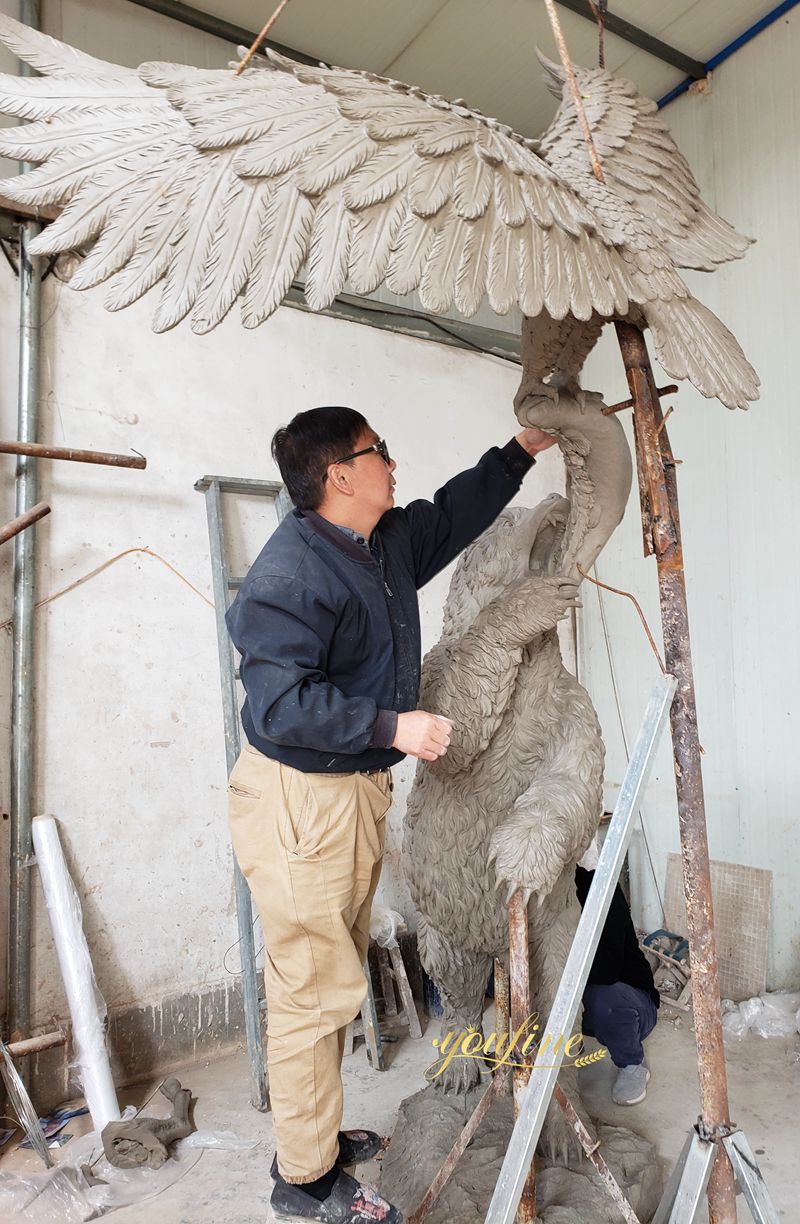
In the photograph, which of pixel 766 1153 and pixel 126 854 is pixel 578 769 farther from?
pixel 126 854

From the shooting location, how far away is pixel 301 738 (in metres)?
1.34

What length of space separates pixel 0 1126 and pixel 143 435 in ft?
7.17

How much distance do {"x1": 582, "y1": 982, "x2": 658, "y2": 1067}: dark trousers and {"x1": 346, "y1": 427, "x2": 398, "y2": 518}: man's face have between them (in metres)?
1.79

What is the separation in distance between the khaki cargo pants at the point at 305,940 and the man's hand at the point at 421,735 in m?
0.18

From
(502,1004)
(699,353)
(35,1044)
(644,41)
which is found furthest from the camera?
(644,41)

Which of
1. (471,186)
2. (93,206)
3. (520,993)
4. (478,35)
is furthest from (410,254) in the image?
(478,35)

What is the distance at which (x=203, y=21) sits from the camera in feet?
9.58

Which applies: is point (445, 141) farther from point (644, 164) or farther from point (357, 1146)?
point (357, 1146)

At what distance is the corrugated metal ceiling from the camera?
9.64 feet

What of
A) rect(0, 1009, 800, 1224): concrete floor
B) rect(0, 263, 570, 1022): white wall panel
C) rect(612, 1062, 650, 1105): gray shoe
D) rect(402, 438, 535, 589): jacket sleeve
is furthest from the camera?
rect(0, 263, 570, 1022): white wall panel

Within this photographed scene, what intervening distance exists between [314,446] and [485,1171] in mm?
1691

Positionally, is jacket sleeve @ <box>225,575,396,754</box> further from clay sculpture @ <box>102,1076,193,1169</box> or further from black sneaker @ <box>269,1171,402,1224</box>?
clay sculpture @ <box>102,1076,193,1169</box>

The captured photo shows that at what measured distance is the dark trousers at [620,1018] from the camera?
96.7 inches

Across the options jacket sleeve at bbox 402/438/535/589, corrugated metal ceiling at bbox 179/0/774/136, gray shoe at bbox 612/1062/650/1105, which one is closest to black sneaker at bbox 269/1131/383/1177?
gray shoe at bbox 612/1062/650/1105
